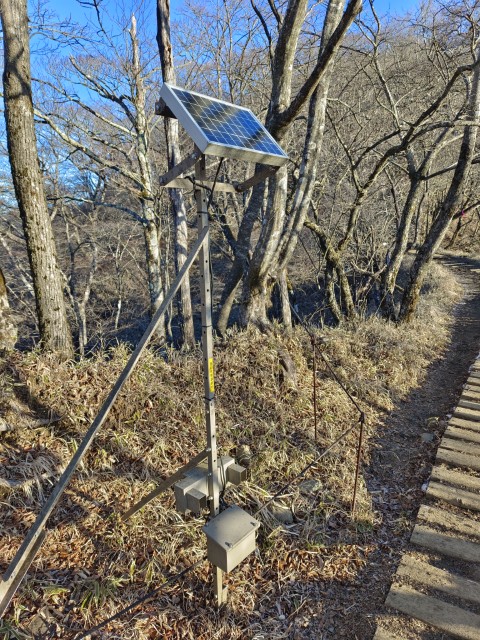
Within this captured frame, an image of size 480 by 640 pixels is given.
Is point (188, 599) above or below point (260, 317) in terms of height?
below

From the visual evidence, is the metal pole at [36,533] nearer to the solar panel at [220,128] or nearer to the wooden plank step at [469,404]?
the solar panel at [220,128]

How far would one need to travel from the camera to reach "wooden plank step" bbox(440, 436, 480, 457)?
15.0 ft

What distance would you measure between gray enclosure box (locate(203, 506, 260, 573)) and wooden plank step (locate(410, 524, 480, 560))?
2042 mm

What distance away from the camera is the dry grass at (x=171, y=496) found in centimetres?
277

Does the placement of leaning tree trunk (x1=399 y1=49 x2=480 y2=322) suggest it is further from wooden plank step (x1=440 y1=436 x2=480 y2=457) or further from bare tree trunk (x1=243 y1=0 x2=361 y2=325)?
wooden plank step (x1=440 y1=436 x2=480 y2=457)

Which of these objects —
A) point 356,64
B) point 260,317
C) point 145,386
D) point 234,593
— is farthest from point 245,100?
point 234,593

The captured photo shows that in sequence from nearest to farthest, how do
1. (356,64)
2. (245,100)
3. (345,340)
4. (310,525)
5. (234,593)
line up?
(234,593), (310,525), (345,340), (356,64), (245,100)

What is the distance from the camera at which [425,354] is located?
7574 mm

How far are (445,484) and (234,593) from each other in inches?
108

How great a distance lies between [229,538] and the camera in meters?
2.39

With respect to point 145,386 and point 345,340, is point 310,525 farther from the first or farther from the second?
point 345,340

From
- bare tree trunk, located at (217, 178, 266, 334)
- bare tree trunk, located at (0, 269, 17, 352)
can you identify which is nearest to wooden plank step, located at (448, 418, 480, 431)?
bare tree trunk, located at (217, 178, 266, 334)

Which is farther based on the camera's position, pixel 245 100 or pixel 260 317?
pixel 245 100

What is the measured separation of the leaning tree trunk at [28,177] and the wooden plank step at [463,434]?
5275mm
